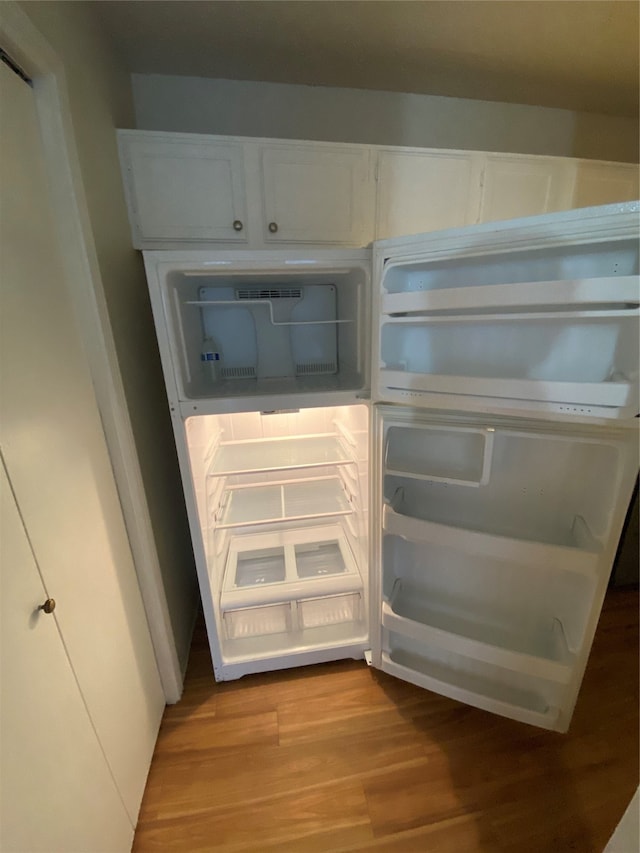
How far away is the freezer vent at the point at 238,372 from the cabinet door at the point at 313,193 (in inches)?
21.7

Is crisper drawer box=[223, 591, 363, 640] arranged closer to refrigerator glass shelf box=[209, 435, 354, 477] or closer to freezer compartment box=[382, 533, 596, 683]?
freezer compartment box=[382, 533, 596, 683]

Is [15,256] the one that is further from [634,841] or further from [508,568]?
[508,568]

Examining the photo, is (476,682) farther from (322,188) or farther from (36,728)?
(322,188)

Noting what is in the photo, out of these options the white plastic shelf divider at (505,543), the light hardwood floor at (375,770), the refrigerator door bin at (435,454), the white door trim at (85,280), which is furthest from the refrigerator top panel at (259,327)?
the light hardwood floor at (375,770)

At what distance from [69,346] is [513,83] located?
2.05 m

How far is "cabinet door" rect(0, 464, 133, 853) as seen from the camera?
2.18 feet

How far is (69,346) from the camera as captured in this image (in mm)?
966

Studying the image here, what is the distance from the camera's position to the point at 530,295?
93cm

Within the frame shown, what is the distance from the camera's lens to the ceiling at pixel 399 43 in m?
1.15

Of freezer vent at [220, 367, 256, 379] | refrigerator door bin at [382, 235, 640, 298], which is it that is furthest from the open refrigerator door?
freezer vent at [220, 367, 256, 379]

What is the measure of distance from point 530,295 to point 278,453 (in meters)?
1.23

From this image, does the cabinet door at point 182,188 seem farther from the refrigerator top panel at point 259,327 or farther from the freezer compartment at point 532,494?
the freezer compartment at point 532,494

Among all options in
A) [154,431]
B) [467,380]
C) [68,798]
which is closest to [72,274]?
[154,431]

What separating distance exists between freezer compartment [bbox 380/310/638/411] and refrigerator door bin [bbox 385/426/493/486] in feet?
0.67
